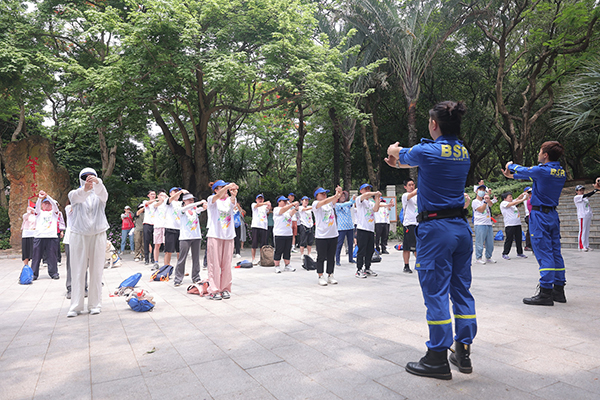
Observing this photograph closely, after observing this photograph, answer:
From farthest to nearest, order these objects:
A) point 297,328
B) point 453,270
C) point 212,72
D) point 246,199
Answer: point 246,199 → point 212,72 → point 297,328 → point 453,270

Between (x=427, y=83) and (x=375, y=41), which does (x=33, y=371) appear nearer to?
(x=375, y=41)

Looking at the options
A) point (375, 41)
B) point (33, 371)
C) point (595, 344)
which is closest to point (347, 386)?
point (595, 344)

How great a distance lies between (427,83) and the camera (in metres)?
22.7

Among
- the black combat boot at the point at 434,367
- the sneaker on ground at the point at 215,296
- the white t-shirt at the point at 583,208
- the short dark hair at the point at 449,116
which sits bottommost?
the sneaker on ground at the point at 215,296

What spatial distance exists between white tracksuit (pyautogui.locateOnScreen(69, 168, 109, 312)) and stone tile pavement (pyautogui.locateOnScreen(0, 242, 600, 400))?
34cm

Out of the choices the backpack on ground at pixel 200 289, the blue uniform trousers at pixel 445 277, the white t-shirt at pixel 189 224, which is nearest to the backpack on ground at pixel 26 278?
the white t-shirt at pixel 189 224

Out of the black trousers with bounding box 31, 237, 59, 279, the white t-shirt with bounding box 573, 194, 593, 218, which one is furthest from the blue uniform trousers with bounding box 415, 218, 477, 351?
the white t-shirt with bounding box 573, 194, 593, 218

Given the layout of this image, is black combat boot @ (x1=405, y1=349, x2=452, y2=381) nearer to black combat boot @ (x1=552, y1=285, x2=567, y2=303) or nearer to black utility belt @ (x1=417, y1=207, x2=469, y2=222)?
black utility belt @ (x1=417, y1=207, x2=469, y2=222)

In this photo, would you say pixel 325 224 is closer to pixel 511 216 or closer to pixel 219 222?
pixel 219 222

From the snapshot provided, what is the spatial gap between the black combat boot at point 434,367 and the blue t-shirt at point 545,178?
3.23 meters

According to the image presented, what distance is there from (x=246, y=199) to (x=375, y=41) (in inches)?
380

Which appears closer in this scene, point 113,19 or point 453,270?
point 453,270

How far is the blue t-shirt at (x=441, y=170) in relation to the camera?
320cm

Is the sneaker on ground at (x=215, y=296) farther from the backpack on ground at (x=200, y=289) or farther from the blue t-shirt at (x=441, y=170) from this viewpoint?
the blue t-shirt at (x=441, y=170)
